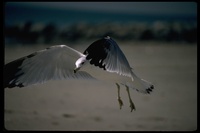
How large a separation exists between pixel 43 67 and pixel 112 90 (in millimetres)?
3035

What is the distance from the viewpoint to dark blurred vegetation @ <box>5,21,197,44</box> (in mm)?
10234

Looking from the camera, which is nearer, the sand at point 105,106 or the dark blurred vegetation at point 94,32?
the sand at point 105,106

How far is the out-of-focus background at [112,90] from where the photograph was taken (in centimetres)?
530

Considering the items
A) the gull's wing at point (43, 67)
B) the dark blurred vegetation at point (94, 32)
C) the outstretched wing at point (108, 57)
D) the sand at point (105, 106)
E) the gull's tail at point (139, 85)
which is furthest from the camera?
the dark blurred vegetation at point (94, 32)

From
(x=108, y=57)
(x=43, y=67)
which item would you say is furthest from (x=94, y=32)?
(x=108, y=57)

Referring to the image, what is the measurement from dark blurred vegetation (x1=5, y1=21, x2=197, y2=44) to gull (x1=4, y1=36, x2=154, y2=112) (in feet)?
20.6

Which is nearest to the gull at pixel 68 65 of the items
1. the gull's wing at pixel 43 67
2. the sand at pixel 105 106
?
the gull's wing at pixel 43 67

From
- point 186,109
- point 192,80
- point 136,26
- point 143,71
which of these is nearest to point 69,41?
point 136,26

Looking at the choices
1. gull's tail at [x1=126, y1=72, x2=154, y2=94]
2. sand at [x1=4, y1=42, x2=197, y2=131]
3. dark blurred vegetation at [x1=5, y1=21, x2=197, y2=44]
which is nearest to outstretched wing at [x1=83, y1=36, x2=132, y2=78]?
gull's tail at [x1=126, y1=72, x2=154, y2=94]

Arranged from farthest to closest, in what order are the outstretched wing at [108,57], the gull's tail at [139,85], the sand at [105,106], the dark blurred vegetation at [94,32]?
the dark blurred vegetation at [94,32] → the sand at [105,106] → the gull's tail at [139,85] → the outstretched wing at [108,57]

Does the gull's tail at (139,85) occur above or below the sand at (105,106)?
above

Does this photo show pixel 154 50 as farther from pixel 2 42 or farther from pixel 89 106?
pixel 2 42

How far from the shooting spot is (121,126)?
5105mm

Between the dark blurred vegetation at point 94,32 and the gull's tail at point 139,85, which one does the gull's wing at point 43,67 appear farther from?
the dark blurred vegetation at point 94,32
